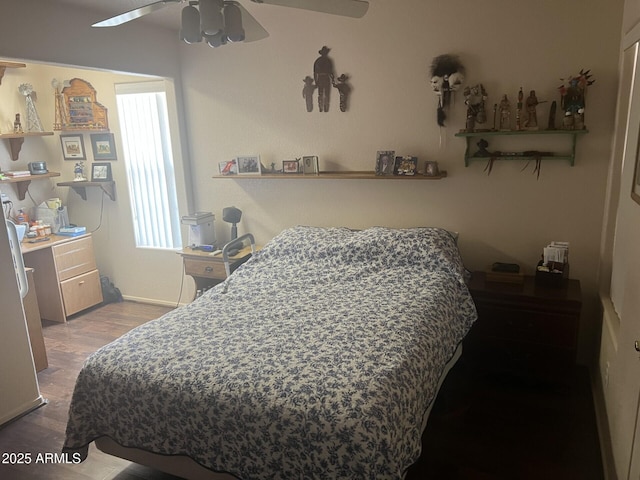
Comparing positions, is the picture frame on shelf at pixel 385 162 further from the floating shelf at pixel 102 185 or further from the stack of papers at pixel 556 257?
the floating shelf at pixel 102 185

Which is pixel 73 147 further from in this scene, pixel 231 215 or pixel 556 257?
pixel 556 257

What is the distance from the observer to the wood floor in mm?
2182

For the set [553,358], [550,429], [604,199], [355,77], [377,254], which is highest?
[355,77]

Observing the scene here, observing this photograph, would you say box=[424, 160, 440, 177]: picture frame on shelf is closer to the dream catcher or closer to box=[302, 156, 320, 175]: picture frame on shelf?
the dream catcher

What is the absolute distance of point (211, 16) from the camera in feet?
5.62

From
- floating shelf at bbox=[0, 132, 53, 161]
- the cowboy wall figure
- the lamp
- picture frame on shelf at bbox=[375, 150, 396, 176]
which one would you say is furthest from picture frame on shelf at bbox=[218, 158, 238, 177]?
floating shelf at bbox=[0, 132, 53, 161]

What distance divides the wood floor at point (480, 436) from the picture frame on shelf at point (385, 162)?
1.40 metres

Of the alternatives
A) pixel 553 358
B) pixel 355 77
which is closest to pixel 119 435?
pixel 553 358

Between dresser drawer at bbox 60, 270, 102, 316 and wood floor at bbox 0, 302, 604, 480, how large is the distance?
1.16 meters

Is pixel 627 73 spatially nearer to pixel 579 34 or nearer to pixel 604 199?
pixel 579 34

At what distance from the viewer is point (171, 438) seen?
188 cm

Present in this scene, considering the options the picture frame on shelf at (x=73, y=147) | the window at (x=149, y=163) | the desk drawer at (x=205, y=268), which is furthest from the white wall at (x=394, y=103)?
the picture frame on shelf at (x=73, y=147)

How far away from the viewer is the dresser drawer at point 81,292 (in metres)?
4.17

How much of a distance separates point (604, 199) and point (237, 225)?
2.75 meters
